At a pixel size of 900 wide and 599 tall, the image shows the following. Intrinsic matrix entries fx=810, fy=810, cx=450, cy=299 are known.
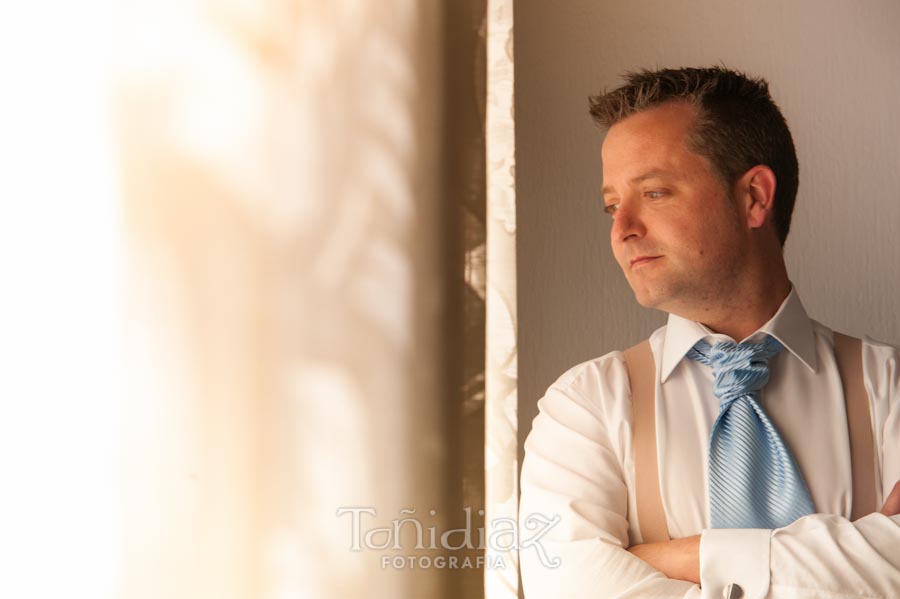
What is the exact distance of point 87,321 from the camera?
432 mm

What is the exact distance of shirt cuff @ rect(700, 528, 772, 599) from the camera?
670mm

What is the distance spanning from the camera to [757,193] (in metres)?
0.76

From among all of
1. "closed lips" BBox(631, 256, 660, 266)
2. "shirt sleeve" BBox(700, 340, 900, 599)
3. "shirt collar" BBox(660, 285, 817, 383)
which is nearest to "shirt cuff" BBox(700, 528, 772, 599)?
"shirt sleeve" BBox(700, 340, 900, 599)

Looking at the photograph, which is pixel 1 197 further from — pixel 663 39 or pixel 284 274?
pixel 663 39

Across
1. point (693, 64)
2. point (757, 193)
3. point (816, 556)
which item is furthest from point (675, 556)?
point (693, 64)

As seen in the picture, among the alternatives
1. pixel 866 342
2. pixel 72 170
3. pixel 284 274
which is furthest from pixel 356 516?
pixel 866 342

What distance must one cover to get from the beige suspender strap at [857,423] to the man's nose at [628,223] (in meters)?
0.20

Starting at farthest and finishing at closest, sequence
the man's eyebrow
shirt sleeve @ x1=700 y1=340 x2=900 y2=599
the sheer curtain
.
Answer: the man's eyebrow → shirt sleeve @ x1=700 y1=340 x2=900 y2=599 → the sheer curtain

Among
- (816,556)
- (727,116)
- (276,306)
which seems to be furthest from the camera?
(727,116)

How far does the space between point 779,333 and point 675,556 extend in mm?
222

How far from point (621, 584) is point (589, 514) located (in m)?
0.06

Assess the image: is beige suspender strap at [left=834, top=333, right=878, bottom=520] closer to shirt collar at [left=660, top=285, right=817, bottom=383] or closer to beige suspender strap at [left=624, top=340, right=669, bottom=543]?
shirt collar at [left=660, top=285, right=817, bottom=383]

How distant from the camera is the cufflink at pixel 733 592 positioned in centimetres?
67

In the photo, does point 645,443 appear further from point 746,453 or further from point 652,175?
point 652,175
